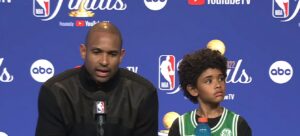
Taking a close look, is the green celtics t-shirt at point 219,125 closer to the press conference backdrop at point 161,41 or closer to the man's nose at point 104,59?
the man's nose at point 104,59

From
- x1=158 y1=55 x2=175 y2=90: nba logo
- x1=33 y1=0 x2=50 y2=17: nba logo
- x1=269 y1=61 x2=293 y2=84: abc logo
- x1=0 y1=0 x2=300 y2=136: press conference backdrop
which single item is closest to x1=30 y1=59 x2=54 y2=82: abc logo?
x1=0 y1=0 x2=300 y2=136: press conference backdrop

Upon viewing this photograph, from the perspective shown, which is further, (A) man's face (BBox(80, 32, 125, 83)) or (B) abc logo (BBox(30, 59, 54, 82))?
(B) abc logo (BBox(30, 59, 54, 82))

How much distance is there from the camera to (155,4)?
3.75m

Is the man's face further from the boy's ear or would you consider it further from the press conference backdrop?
the press conference backdrop

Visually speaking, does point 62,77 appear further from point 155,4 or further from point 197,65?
point 155,4

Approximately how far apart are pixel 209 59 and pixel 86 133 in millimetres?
903

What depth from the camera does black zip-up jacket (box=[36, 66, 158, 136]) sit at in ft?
6.56

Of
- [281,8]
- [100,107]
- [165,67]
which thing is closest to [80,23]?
[165,67]

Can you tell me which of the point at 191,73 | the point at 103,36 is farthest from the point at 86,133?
the point at 191,73

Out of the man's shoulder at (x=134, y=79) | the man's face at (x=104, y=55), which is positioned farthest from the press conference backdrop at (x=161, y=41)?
the man's face at (x=104, y=55)

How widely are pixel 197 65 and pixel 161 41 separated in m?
1.08

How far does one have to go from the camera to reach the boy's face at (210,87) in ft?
8.50

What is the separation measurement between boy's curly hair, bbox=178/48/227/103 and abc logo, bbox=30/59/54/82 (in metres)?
1.21

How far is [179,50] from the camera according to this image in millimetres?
3752
